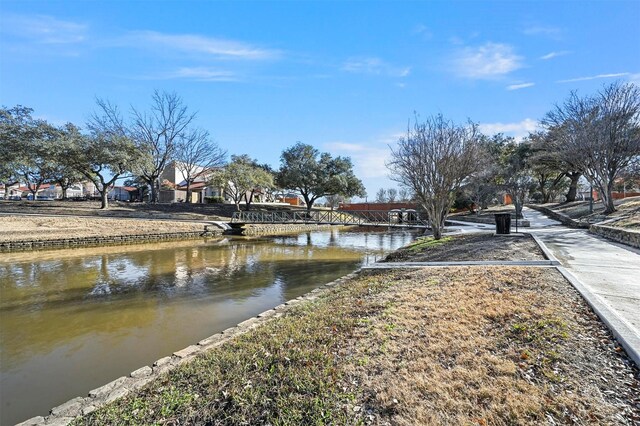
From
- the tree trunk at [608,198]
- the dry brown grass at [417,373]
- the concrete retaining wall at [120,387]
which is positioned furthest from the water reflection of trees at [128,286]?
the tree trunk at [608,198]

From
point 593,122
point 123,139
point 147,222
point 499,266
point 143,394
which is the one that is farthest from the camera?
point 123,139

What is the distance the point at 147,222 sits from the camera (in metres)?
24.4

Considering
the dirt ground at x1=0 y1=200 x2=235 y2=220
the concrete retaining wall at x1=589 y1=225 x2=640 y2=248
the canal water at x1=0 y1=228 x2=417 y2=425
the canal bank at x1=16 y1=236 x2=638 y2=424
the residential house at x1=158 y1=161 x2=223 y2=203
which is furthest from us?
the residential house at x1=158 y1=161 x2=223 y2=203

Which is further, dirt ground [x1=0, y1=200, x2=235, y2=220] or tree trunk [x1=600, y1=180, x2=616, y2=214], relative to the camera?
dirt ground [x1=0, y1=200, x2=235, y2=220]

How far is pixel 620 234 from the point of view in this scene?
35.6 feet

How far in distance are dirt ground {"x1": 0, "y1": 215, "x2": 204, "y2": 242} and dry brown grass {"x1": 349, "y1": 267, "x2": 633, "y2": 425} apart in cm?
2076

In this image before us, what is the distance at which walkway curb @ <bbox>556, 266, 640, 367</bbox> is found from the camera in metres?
3.08

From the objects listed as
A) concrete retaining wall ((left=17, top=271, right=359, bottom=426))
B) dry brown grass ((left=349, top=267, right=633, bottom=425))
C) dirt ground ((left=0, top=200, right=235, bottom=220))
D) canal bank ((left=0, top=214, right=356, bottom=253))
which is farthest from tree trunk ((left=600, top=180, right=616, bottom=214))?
dirt ground ((left=0, top=200, right=235, bottom=220))

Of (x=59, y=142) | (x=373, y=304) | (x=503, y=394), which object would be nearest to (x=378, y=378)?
(x=503, y=394)

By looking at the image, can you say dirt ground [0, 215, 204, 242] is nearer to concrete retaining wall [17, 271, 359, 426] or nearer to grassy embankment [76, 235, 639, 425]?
concrete retaining wall [17, 271, 359, 426]

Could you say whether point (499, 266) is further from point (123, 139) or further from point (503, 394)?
point (123, 139)

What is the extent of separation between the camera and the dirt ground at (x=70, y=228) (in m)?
17.9

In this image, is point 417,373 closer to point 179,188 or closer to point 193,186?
point 179,188

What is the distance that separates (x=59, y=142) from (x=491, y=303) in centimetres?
3153
